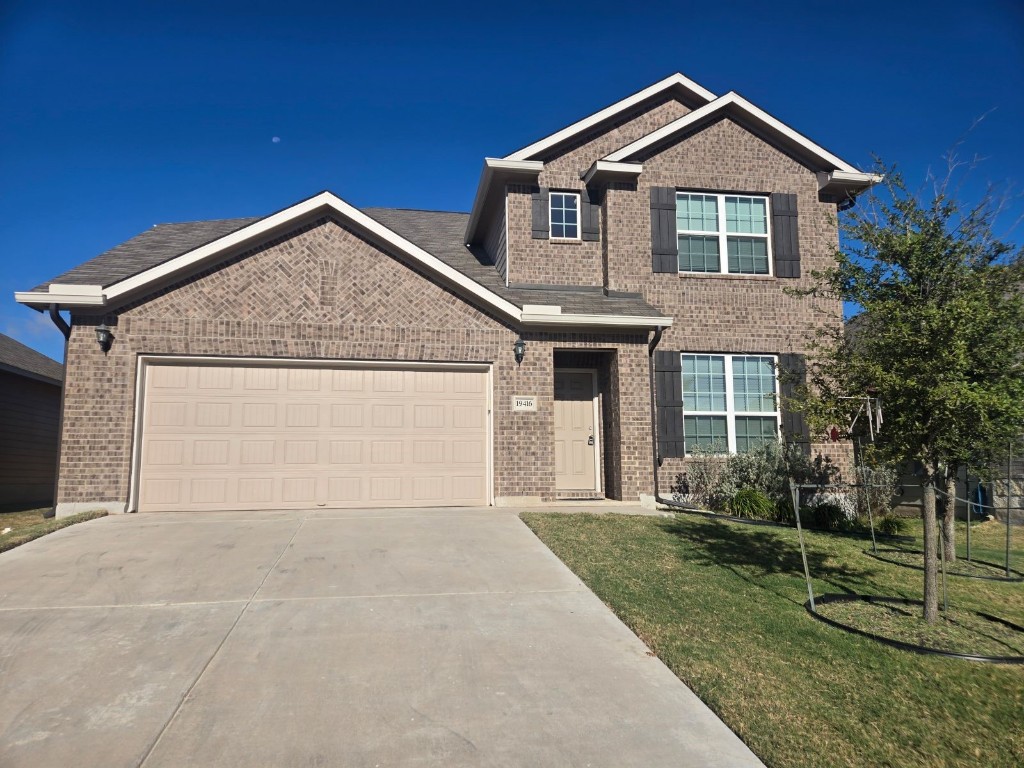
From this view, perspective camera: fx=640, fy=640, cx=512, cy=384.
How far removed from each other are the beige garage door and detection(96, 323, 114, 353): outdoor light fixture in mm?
623

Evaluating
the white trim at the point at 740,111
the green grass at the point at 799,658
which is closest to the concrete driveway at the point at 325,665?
the green grass at the point at 799,658

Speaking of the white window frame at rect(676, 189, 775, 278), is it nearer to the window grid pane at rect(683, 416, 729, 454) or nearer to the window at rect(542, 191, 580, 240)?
the window at rect(542, 191, 580, 240)

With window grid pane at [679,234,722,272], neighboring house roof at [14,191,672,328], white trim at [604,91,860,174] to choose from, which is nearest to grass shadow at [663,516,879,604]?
neighboring house roof at [14,191,672,328]

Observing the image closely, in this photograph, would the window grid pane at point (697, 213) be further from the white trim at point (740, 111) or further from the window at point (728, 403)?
the window at point (728, 403)

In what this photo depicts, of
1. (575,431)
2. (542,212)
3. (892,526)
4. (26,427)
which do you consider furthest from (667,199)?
(26,427)

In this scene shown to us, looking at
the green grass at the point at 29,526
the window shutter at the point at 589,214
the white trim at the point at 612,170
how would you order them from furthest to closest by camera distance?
the window shutter at the point at 589,214
the white trim at the point at 612,170
the green grass at the point at 29,526

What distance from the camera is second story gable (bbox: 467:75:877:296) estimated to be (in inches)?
480

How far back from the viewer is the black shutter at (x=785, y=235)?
12461 millimetres

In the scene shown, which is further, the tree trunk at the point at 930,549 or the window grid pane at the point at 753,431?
the window grid pane at the point at 753,431

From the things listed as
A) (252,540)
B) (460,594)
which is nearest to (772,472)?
(460,594)

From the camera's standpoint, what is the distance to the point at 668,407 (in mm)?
11531

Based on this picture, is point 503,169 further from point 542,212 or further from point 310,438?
point 310,438

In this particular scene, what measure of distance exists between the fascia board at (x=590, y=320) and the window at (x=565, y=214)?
104 inches

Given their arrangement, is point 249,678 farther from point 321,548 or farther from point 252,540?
point 252,540
